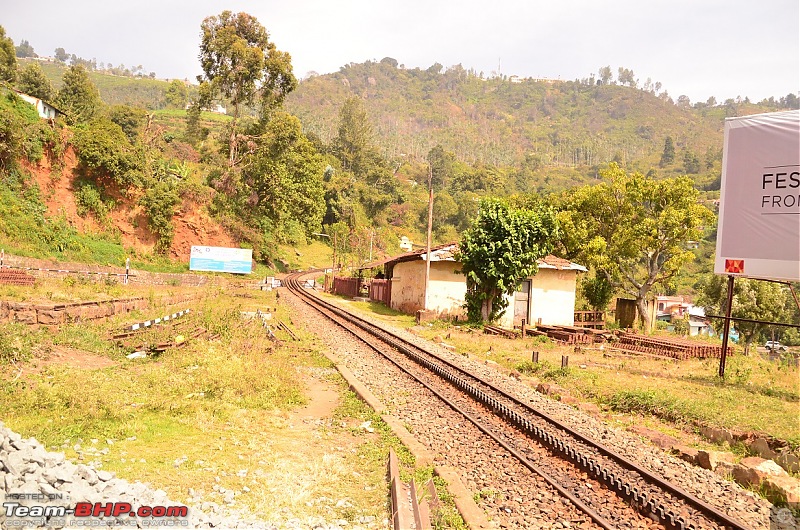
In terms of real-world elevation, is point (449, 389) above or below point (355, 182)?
below

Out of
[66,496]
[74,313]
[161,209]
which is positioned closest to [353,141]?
[161,209]

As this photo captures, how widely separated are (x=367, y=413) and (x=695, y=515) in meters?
5.72

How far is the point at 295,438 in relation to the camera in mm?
8977

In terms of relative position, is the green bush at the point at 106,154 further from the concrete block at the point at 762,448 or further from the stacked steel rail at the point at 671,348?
the concrete block at the point at 762,448

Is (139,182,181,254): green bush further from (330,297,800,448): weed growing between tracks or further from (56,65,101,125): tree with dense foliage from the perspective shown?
(330,297,800,448): weed growing between tracks

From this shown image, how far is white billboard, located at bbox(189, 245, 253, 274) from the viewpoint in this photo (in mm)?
46531

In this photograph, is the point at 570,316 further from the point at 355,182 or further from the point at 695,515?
the point at 355,182

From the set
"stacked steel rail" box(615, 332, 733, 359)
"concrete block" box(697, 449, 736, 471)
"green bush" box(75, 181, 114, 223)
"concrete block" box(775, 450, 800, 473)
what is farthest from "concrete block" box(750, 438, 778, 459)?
"green bush" box(75, 181, 114, 223)

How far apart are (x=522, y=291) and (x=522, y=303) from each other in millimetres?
659

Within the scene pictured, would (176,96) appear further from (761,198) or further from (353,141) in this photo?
→ (761,198)

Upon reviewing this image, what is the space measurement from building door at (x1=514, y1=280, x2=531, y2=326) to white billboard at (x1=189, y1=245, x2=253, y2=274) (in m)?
27.1

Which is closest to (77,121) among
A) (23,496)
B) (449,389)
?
(449,389)

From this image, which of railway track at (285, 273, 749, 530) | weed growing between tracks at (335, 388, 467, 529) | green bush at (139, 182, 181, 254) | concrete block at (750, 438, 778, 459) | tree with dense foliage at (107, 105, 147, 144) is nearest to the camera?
weed growing between tracks at (335, 388, 467, 529)

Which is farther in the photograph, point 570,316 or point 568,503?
point 570,316
